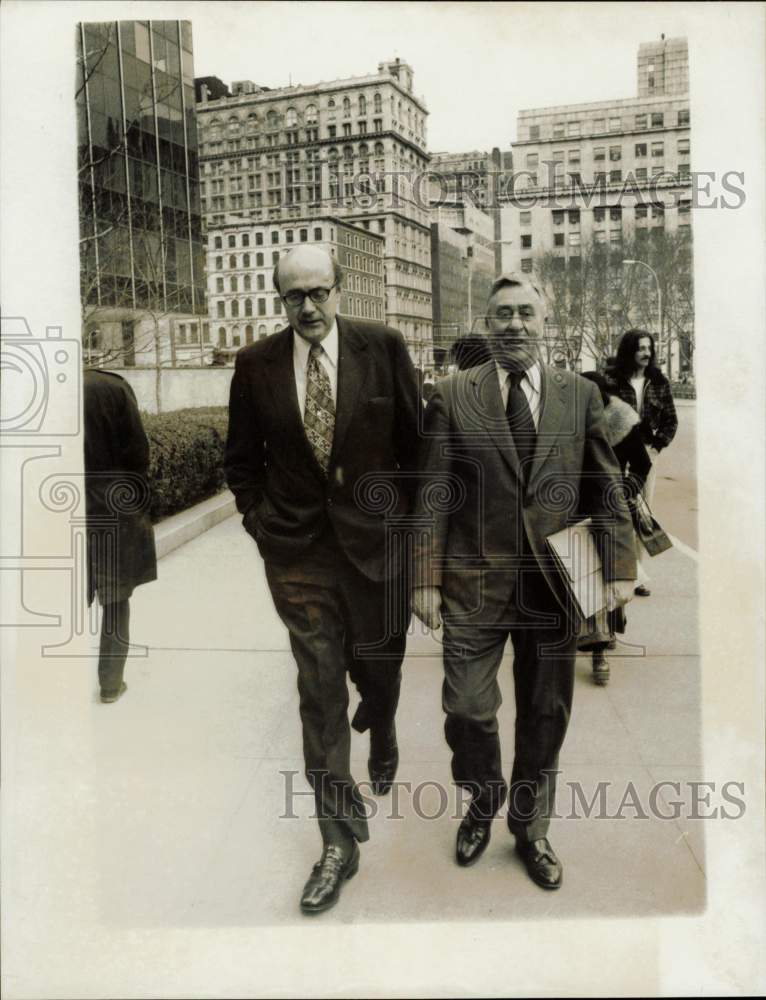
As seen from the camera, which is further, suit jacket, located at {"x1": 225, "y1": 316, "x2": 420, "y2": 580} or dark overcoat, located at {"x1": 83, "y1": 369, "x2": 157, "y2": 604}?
dark overcoat, located at {"x1": 83, "y1": 369, "x2": 157, "y2": 604}

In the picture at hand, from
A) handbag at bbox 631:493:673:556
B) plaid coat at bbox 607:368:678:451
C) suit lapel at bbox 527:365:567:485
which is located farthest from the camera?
handbag at bbox 631:493:673:556

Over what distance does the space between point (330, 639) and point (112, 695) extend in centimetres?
99

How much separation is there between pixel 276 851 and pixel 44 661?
1160 millimetres

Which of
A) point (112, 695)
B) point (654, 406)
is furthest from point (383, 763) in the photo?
point (654, 406)

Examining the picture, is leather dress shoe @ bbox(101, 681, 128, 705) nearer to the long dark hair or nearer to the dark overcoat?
the dark overcoat

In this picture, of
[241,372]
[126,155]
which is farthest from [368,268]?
[126,155]

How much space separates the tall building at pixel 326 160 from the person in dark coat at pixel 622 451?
3.07ft

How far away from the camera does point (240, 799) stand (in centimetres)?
387

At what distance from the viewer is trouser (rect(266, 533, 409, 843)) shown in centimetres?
355

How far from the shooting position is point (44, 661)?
3.85 meters

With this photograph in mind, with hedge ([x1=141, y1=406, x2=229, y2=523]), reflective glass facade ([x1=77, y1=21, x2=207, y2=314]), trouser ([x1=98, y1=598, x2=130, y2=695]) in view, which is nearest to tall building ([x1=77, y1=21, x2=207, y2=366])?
reflective glass facade ([x1=77, y1=21, x2=207, y2=314])

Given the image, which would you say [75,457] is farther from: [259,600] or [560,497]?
[560,497]

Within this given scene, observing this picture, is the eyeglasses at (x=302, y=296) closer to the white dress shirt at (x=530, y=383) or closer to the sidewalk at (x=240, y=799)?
the white dress shirt at (x=530, y=383)

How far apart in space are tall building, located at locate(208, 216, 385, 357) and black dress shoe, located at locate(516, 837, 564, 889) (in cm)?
202
